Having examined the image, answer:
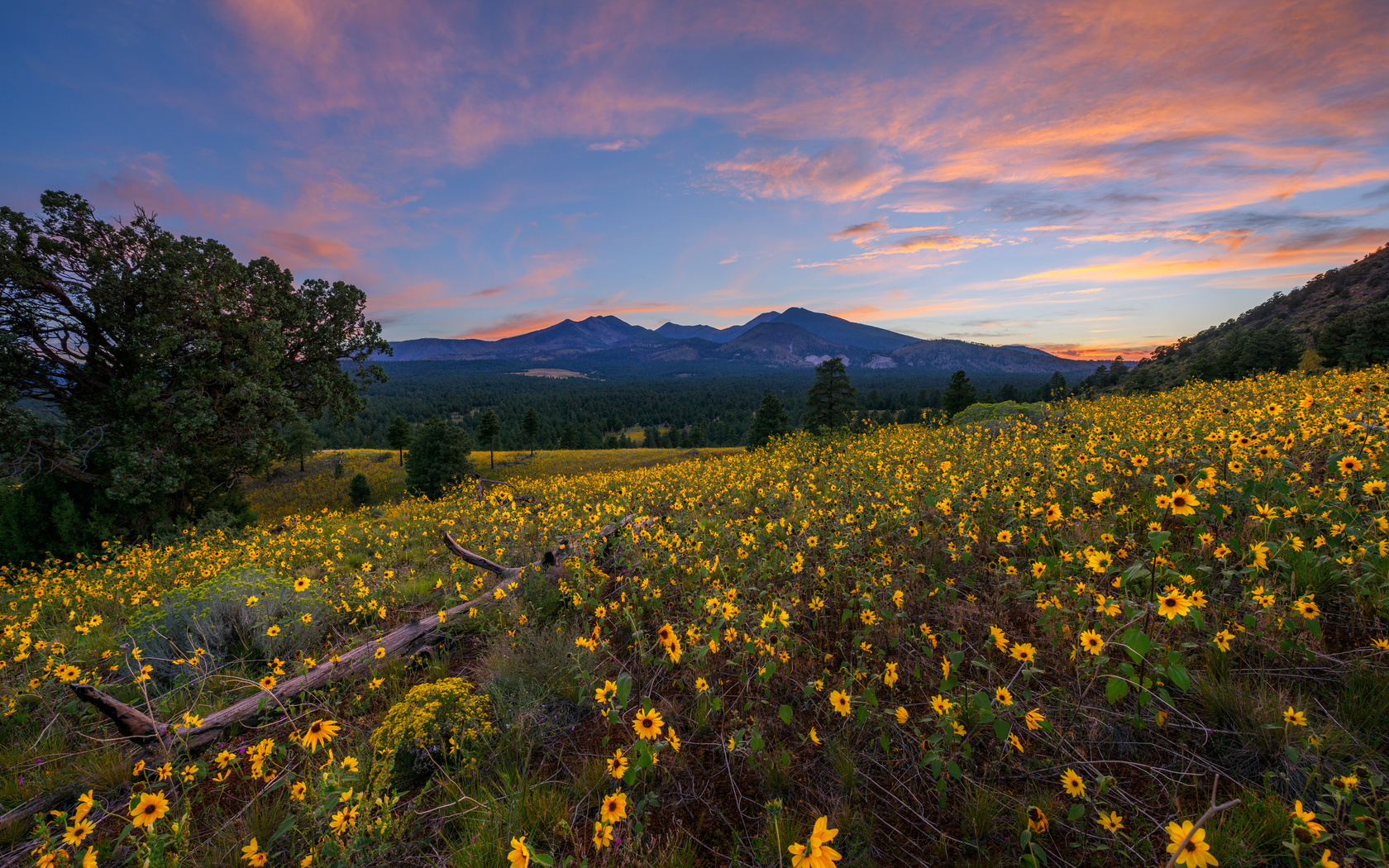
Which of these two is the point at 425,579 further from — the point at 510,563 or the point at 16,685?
the point at 16,685

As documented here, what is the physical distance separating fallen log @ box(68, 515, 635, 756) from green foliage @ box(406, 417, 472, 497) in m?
46.5

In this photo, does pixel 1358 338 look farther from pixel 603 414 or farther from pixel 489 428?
pixel 603 414

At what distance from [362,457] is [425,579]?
70253mm

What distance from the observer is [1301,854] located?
182cm

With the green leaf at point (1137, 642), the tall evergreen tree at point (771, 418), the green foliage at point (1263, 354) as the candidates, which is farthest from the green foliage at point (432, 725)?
the tall evergreen tree at point (771, 418)

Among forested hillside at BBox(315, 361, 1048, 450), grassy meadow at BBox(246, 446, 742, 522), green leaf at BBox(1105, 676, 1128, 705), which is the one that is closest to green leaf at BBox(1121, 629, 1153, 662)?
green leaf at BBox(1105, 676, 1128, 705)

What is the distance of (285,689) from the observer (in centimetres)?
387

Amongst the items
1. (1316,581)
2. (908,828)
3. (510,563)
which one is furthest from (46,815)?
(1316,581)

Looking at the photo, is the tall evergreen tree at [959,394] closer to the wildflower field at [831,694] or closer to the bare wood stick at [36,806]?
the wildflower field at [831,694]

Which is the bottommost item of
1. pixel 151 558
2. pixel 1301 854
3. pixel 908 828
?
pixel 151 558

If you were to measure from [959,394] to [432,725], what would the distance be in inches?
2124

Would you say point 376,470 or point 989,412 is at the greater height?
point 989,412

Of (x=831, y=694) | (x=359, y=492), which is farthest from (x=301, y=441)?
(x=831, y=694)

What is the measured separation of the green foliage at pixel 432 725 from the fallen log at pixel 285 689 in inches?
31.9
